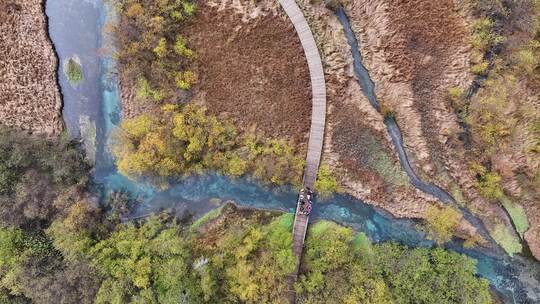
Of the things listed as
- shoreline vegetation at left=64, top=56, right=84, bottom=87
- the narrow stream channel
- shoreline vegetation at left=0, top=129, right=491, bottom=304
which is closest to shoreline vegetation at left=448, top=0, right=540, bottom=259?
the narrow stream channel

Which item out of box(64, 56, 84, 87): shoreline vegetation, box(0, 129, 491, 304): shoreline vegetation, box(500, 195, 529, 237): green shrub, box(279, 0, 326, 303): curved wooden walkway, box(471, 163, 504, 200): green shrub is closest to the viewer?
→ box(0, 129, 491, 304): shoreline vegetation

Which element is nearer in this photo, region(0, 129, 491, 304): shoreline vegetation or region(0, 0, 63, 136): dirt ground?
region(0, 129, 491, 304): shoreline vegetation

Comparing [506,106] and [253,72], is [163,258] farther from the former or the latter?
[506,106]

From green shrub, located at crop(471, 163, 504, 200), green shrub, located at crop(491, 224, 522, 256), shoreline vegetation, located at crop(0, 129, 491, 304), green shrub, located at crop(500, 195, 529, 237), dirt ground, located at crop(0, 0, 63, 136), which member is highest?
dirt ground, located at crop(0, 0, 63, 136)

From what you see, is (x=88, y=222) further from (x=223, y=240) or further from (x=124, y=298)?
(x=223, y=240)

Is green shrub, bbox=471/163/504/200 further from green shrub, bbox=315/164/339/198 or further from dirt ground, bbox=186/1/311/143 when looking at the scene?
dirt ground, bbox=186/1/311/143

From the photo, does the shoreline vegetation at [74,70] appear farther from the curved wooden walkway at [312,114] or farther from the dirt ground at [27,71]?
the curved wooden walkway at [312,114]
